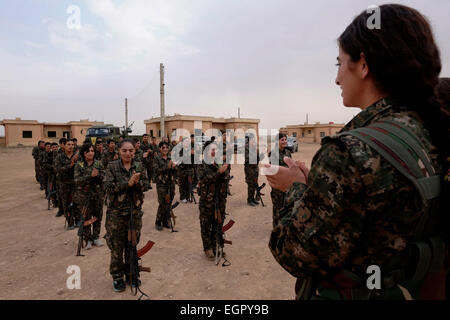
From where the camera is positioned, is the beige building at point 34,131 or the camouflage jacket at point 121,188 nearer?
the camouflage jacket at point 121,188

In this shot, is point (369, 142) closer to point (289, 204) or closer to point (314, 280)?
point (289, 204)

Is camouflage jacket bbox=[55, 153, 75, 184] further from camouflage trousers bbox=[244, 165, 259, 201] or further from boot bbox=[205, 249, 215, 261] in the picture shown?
camouflage trousers bbox=[244, 165, 259, 201]

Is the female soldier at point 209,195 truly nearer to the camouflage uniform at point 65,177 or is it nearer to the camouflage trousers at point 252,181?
the camouflage trousers at point 252,181

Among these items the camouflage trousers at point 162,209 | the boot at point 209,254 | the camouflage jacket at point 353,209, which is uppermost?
the camouflage jacket at point 353,209

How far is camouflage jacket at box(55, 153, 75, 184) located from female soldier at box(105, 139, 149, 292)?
135 inches

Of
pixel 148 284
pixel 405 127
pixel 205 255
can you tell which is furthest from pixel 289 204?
pixel 205 255

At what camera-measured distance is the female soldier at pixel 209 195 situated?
15.3ft

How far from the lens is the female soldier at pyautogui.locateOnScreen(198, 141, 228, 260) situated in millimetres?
4672

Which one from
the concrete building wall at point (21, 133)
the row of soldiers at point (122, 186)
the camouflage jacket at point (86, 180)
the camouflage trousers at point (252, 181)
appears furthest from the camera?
the concrete building wall at point (21, 133)

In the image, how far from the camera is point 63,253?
16.1ft

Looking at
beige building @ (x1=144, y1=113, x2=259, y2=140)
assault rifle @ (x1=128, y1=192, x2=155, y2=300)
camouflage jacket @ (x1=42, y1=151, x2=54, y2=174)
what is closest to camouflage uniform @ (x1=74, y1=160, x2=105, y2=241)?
assault rifle @ (x1=128, y1=192, x2=155, y2=300)

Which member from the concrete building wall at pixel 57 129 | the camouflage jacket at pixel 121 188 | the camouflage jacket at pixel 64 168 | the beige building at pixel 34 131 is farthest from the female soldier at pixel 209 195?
the concrete building wall at pixel 57 129

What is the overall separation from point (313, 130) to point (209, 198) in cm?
4402

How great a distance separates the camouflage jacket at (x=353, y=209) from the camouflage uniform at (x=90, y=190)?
513cm
